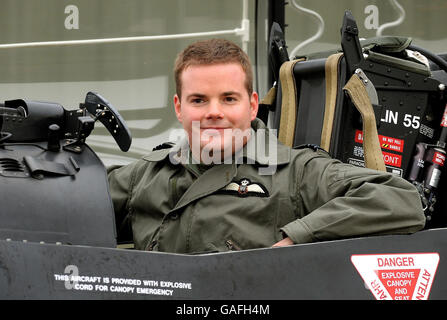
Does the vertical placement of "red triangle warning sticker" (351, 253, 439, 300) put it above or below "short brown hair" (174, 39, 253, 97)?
below

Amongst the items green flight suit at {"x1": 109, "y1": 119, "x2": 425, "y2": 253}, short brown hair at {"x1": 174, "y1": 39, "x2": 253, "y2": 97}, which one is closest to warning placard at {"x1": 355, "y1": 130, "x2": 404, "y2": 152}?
green flight suit at {"x1": 109, "y1": 119, "x2": 425, "y2": 253}

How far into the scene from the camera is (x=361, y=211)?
6.08 ft

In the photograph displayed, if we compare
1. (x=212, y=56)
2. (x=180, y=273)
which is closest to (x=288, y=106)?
(x=212, y=56)

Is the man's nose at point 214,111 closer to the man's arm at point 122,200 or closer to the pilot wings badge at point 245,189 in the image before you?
the pilot wings badge at point 245,189

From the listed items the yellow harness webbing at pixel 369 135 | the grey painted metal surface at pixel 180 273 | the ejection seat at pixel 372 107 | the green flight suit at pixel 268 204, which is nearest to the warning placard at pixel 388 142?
the ejection seat at pixel 372 107

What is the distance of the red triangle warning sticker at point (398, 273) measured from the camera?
1.81 m

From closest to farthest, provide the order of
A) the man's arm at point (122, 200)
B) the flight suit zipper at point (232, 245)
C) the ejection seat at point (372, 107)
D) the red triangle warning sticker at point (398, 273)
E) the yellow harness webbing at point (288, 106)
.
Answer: the red triangle warning sticker at point (398, 273) → the flight suit zipper at point (232, 245) → the man's arm at point (122, 200) → the ejection seat at point (372, 107) → the yellow harness webbing at point (288, 106)

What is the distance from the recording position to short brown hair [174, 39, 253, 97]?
207cm

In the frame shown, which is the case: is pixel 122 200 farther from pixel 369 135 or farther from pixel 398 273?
pixel 398 273

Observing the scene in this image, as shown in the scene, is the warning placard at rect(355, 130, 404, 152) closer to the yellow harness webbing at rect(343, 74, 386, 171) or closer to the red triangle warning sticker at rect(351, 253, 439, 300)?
the yellow harness webbing at rect(343, 74, 386, 171)

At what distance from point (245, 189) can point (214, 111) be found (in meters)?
0.21

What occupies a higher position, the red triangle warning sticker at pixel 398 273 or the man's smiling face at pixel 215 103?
the man's smiling face at pixel 215 103

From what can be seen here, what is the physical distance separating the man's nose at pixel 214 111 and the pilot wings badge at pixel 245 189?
175 mm

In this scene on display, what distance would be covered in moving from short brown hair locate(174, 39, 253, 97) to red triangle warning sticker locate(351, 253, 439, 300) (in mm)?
571
